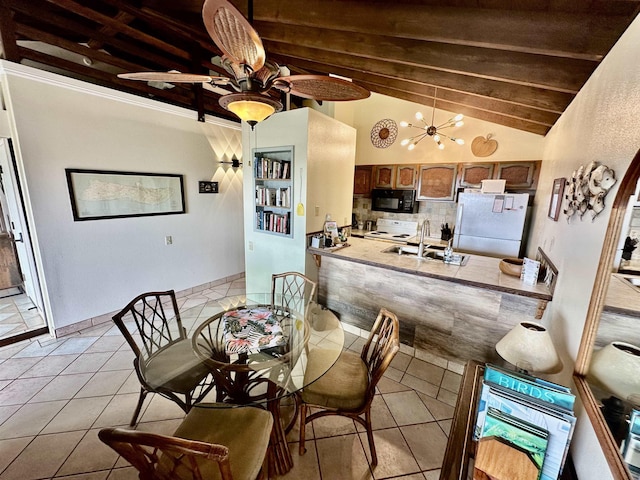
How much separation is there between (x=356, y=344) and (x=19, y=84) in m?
3.95

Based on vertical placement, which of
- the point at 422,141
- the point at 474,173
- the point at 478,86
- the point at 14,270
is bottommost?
the point at 14,270

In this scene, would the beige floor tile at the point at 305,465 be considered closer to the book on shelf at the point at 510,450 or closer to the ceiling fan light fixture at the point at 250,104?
the book on shelf at the point at 510,450

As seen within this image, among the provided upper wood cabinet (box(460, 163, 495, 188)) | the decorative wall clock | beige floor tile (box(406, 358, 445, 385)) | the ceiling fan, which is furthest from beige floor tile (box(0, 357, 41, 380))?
upper wood cabinet (box(460, 163, 495, 188))

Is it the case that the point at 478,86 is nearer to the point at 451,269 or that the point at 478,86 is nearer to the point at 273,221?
the point at 451,269

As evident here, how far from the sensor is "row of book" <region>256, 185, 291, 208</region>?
320 centimetres

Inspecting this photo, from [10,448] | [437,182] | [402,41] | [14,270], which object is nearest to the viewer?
[10,448]

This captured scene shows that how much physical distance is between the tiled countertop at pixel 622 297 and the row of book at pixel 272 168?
107 inches

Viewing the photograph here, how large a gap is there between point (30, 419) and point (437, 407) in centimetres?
293

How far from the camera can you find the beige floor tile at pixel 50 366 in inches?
90.2

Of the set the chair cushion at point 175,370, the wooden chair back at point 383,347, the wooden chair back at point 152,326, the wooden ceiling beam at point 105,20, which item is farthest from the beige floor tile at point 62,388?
the wooden ceiling beam at point 105,20

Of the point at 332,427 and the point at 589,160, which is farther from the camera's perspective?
the point at 332,427

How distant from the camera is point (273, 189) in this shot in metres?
3.41

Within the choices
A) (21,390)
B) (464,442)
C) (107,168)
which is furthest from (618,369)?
(107,168)

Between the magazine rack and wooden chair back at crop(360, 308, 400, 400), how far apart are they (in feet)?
1.21
